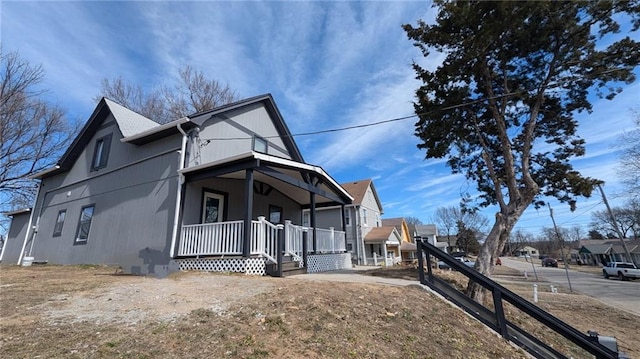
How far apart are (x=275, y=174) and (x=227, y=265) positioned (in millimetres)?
3095

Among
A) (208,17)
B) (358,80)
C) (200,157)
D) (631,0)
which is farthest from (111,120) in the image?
(631,0)

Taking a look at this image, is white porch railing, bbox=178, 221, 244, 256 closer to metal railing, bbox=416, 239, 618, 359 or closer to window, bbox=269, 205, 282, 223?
window, bbox=269, 205, 282, 223

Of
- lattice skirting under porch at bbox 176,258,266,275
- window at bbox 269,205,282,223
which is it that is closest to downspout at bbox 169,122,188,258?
lattice skirting under porch at bbox 176,258,266,275

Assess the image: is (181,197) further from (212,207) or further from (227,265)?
(227,265)

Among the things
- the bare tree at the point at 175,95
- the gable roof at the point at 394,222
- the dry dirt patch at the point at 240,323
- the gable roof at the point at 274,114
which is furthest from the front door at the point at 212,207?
the gable roof at the point at 394,222

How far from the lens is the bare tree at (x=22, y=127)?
16.0 m

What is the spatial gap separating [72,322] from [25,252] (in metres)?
15.4

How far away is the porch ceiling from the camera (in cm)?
873

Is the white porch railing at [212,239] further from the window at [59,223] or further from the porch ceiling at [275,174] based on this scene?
the window at [59,223]

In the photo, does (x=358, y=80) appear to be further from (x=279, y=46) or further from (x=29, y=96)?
(x=29, y=96)

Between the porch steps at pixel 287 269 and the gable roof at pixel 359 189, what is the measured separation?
1736 centimetres

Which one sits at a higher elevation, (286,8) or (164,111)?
(164,111)

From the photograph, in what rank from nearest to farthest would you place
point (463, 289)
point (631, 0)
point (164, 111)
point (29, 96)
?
point (631, 0) → point (463, 289) → point (29, 96) → point (164, 111)

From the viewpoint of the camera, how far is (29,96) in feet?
54.7
